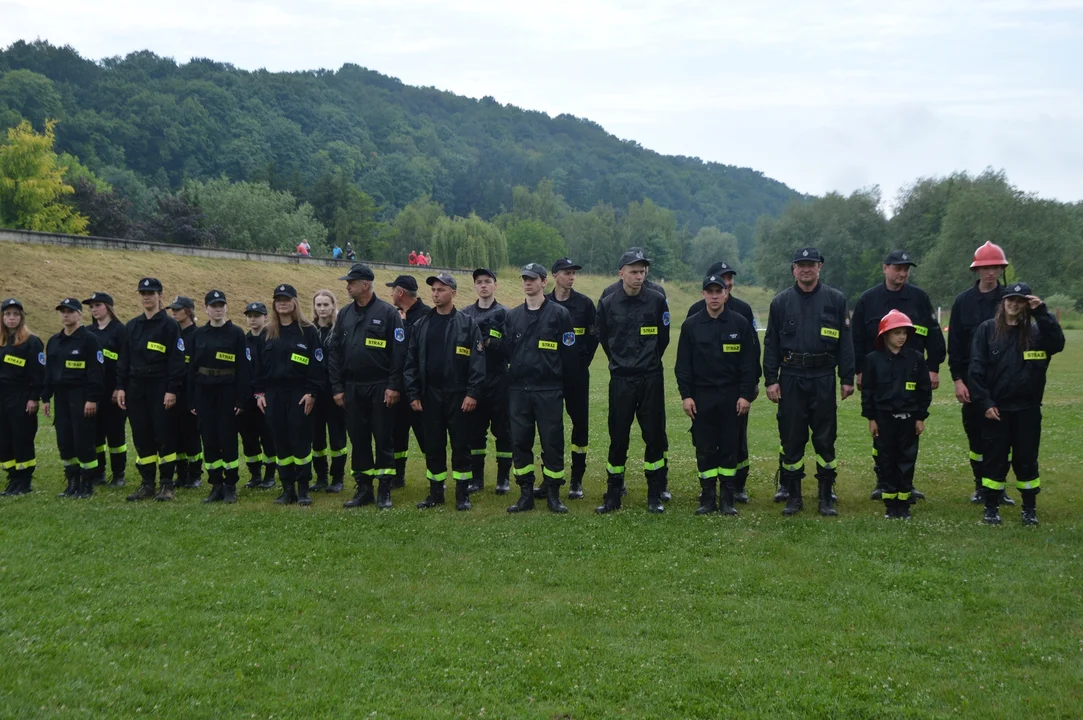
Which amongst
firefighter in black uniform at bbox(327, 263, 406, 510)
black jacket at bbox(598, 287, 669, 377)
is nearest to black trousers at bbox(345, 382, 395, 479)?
firefighter in black uniform at bbox(327, 263, 406, 510)

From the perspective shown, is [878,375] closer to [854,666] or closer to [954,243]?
[854,666]

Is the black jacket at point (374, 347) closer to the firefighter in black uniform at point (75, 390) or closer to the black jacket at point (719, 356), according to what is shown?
the black jacket at point (719, 356)

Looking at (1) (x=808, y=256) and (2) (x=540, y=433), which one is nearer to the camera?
(1) (x=808, y=256)

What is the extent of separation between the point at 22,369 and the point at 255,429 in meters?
2.84

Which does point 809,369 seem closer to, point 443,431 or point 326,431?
point 443,431

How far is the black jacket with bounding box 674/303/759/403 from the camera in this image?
9.55m

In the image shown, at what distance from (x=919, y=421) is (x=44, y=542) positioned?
871cm

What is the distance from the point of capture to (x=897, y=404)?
9.16 m

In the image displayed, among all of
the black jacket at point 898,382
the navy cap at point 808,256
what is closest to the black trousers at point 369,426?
the navy cap at point 808,256

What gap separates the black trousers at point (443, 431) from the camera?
10023 millimetres

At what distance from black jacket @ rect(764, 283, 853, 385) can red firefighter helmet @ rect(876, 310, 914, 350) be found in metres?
0.33

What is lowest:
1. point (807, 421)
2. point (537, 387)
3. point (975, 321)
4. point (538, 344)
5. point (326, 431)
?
point (326, 431)

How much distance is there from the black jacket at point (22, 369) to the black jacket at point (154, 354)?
985mm

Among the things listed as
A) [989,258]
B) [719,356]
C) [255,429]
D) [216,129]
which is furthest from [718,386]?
[216,129]
